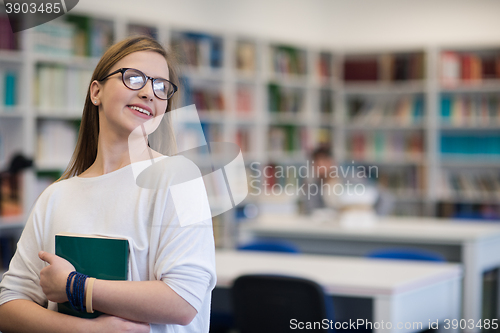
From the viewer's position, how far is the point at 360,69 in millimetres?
5812

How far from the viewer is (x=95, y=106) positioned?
999mm

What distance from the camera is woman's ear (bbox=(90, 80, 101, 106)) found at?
0.95m

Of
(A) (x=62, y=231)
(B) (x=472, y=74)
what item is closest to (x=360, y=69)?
(B) (x=472, y=74)

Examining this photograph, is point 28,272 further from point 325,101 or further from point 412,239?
point 325,101

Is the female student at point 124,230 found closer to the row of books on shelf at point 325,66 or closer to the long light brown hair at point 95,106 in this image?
the long light brown hair at point 95,106

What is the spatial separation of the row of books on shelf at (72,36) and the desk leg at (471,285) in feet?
8.74

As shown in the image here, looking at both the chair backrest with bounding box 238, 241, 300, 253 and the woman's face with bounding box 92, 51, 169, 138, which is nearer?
the woman's face with bounding box 92, 51, 169, 138

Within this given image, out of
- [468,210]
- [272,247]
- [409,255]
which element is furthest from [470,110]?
[272,247]

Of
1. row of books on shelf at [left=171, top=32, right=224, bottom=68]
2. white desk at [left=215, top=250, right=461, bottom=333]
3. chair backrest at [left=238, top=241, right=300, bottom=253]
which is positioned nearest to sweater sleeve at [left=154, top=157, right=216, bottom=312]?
white desk at [left=215, top=250, right=461, bottom=333]

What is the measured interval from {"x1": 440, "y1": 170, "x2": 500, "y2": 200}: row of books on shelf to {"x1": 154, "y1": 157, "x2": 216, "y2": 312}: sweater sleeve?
506 centimetres

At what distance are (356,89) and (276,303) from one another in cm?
405

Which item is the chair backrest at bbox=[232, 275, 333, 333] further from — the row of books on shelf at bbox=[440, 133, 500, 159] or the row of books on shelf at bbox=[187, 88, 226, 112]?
the row of books on shelf at bbox=[440, 133, 500, 159]

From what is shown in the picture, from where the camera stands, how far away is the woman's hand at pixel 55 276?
2.91ft

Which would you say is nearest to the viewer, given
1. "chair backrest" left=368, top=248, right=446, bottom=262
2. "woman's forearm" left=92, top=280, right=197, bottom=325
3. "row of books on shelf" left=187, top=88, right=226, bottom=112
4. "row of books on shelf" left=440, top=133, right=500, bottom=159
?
"woman's forearm" left=92, top=280, right=197, bottom=325
